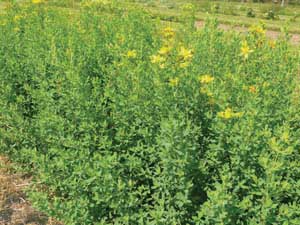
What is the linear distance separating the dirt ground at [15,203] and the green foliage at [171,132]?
0.62 ft

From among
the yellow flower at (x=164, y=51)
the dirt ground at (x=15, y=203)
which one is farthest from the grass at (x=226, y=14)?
the yellow flower at (x=164, y=51)

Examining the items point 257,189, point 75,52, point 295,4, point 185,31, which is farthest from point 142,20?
Result: point 295,4

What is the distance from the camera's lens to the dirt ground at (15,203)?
3.07 m

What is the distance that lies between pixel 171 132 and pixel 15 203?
1.71m

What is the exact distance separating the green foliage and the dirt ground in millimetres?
190

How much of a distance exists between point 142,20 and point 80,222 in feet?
6.54

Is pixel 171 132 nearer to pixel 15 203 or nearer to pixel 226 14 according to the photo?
pixel 15 203

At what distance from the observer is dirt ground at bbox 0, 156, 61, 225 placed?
3.07m

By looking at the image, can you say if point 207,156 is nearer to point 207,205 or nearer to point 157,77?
point 207,205

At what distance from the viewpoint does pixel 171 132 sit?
208cm

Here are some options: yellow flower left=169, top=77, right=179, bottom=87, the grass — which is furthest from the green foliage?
the grass

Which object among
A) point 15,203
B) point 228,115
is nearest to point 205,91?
point 228,115

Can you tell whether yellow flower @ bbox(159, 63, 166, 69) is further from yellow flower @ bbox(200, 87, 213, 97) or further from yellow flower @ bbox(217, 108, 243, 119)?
yellow flower @ bbox(217, 108, 243, 119)

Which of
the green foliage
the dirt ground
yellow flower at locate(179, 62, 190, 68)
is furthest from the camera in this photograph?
the dirt ground
